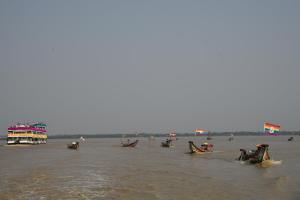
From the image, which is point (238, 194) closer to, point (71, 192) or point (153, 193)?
point (153, 193)

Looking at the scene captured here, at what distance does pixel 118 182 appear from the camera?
22234mm

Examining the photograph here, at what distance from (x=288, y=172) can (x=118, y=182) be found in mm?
13712

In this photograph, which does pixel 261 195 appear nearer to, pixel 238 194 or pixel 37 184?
pixel 238 194

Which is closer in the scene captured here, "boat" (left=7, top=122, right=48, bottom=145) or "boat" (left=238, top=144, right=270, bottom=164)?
"boat" (left=238, top=144, right=270, bottom=164)

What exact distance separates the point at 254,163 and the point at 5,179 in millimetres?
21608

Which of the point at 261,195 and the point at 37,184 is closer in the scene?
the point at 261,195

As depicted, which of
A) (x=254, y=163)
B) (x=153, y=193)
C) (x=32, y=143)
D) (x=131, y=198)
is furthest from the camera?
(x=32, y=143)

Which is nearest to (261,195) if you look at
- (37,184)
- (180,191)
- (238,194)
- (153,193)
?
(238,194)

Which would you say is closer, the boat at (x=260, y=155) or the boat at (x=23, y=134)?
the boat at (x=260, y=155)

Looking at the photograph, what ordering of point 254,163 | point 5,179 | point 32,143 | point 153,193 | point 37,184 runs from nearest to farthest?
point 153,193 → point 37,184 → point 5,179 → point 254,163 → point 32,143

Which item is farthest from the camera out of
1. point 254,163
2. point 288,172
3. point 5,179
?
point 254,163

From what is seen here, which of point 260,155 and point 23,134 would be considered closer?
point 260,155

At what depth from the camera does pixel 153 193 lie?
1850 centimetres

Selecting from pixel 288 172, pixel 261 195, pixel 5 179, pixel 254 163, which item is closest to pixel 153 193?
pixel 261 195
